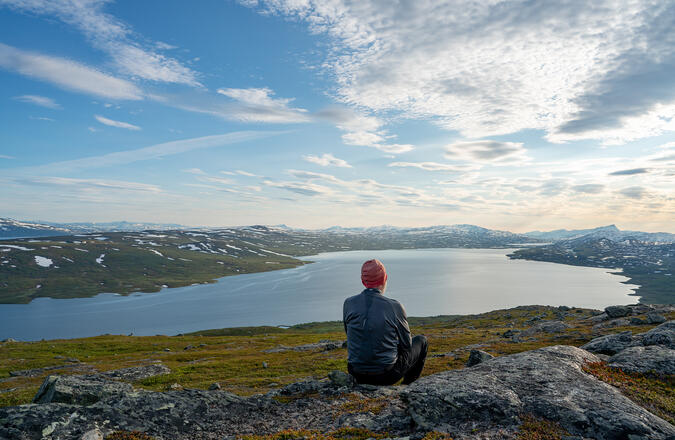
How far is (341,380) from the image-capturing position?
12.3 m

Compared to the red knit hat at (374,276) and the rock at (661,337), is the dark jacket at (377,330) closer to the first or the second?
the red knit hat at (374,276)

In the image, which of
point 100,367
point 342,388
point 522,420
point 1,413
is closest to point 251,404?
point 342,388

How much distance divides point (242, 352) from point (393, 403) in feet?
132

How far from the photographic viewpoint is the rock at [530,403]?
7.72m

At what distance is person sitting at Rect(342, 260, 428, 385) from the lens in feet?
32.5

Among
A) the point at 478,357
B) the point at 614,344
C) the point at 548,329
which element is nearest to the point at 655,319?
the point at 548,329

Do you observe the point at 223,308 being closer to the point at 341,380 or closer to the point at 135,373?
the point at 135,373

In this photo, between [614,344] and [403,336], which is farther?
[614,344]

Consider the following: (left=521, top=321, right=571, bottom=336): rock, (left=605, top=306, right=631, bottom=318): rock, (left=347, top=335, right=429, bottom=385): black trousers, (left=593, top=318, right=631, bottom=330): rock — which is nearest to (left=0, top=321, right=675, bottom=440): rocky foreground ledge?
(left=347, top=335, right=429, bottom=385): black trousers

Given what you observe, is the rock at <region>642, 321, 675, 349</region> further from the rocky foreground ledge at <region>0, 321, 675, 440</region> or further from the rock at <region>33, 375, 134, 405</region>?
the rock at <region>33, 375, 134, 405</region>

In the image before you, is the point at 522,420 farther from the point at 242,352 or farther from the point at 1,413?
the point at 242,352

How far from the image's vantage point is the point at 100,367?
33.7m

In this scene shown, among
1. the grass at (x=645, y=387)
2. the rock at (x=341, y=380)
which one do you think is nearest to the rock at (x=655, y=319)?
the grass at (x=645, y=387)

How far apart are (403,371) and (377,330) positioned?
7.63 feet
